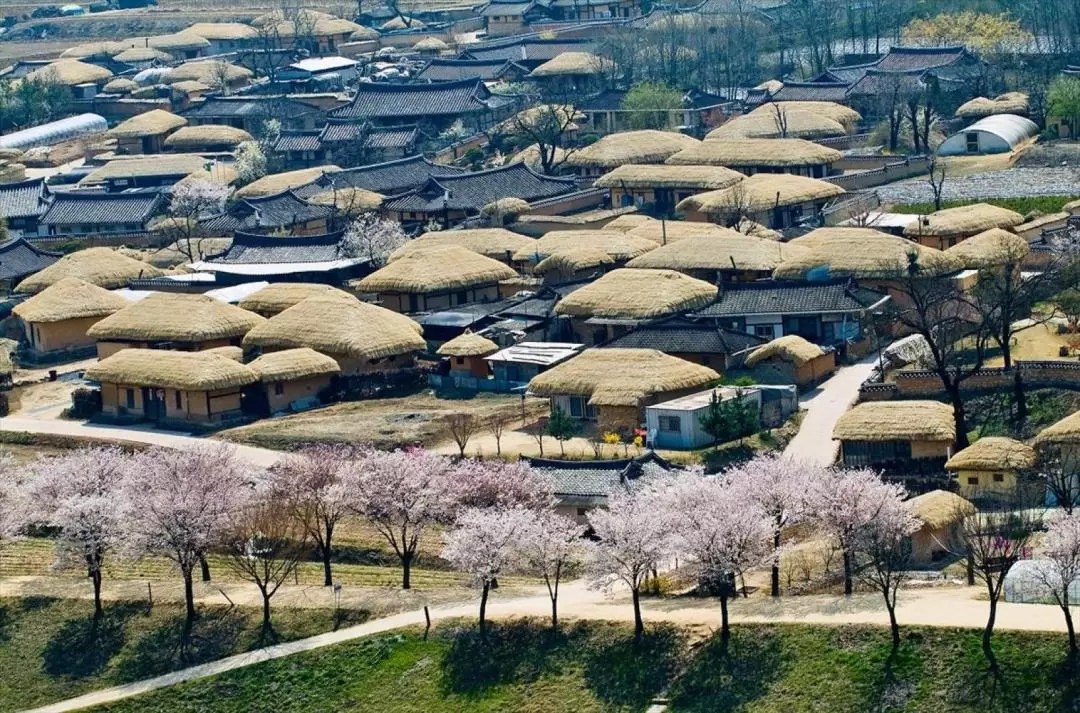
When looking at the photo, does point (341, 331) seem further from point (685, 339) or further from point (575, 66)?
point (575, 66)

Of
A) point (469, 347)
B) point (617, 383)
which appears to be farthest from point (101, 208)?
point (617, 383)

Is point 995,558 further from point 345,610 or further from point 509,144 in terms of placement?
point 509,144

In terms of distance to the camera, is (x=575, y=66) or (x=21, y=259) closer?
(x=21, y=259)

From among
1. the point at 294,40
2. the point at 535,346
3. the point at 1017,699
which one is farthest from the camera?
the point at 294,40

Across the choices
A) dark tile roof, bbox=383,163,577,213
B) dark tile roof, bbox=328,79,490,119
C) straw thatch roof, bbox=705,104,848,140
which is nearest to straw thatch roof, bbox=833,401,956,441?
dark tile roof, bbox=383,163,577,213

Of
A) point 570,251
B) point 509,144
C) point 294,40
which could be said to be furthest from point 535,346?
point 294,40

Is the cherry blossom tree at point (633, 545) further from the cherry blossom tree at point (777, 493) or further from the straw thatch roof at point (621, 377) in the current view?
the straw thatch roof at point (621, 377)
